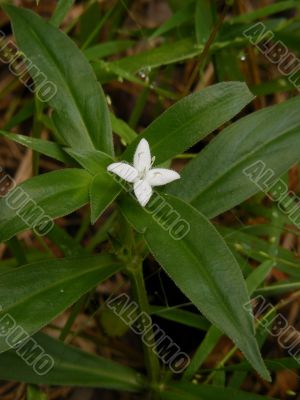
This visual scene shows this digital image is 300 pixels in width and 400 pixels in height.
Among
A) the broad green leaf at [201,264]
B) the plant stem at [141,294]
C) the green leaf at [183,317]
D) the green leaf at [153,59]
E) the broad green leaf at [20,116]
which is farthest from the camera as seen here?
the broad green leaf at [20,116]

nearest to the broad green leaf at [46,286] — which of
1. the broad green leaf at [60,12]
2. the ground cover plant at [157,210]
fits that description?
the ground cover plant at [157,210]

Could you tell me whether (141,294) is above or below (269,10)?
below

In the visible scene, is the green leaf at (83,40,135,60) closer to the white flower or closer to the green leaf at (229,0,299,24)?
the green leaf at (229,0,299,24)

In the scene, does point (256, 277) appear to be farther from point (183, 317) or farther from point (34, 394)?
point (34, 394)

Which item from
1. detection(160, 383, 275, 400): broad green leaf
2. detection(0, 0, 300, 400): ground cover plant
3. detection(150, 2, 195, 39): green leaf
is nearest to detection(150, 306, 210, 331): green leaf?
detection(0, 0, 300, 400): ground cover plant

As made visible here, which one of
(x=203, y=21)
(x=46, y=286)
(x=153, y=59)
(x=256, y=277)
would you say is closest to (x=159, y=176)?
(x=46, y=286)

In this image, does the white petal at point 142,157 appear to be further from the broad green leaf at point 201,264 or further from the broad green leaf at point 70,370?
the broad green leaf at point 70,370

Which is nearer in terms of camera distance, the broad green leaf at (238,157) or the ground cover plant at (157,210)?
the ground cover plant at (157,210)
